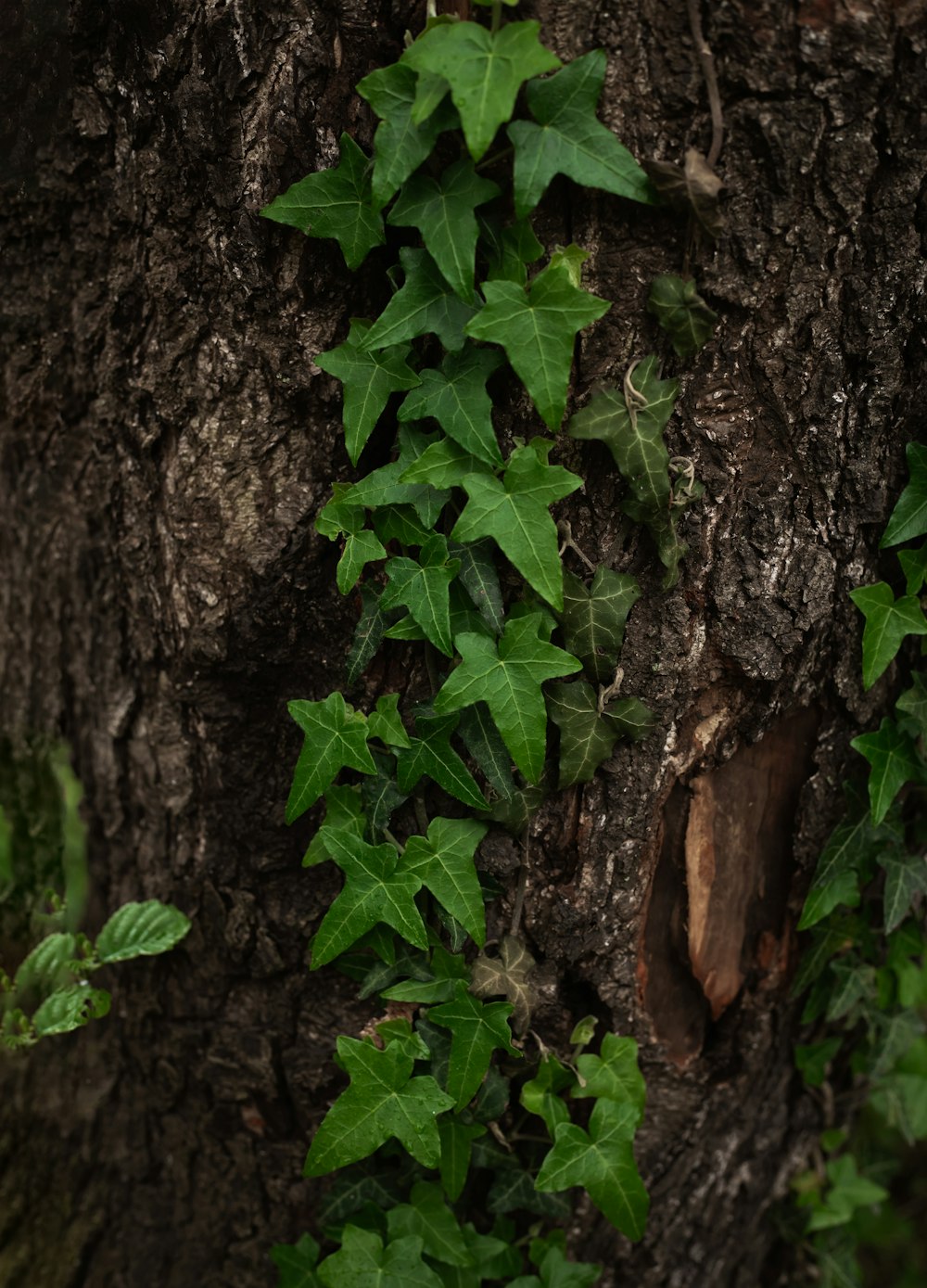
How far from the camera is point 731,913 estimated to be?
156 centimetres

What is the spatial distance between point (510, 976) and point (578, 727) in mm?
397

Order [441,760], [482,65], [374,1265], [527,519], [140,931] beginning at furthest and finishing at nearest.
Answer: [140,931], [374,1265], [441,760], [527,519], [482,65]

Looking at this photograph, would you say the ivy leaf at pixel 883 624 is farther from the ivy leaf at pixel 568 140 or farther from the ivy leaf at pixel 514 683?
the ivy leaf at pixel 568 140

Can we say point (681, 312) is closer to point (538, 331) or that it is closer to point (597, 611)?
point (538, 331)

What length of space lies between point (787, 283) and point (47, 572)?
129cm

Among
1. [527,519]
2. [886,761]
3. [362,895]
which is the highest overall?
[527,519]

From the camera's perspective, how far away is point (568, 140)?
1.09m

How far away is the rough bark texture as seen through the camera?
1180 mm

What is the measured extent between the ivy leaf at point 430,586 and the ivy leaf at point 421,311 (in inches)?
9.8

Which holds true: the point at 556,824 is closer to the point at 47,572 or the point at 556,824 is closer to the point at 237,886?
the point at 237,886

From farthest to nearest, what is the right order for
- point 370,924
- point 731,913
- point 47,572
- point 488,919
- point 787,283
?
point 47,572 < point 731,913 < point 488,919 < point 370,924 < point 787,283

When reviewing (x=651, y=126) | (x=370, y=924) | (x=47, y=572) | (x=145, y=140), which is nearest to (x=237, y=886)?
(x=370, y=924)

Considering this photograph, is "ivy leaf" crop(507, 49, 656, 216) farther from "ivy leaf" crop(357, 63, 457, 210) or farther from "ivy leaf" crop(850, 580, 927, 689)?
"ivy leaf" crop(850, 580, 927, 689)

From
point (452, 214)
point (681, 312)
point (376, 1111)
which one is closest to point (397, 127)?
point (452, 214)
